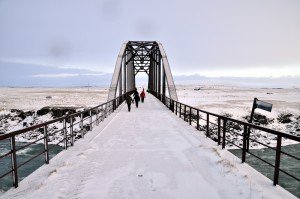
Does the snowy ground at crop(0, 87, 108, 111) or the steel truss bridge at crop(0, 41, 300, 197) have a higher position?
the steel truss bridge at crop(0, 41, 300, 197)

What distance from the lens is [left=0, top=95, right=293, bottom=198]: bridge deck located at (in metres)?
4.55

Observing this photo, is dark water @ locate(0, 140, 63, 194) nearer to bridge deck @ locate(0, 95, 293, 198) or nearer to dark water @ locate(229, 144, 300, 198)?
bridge deck @ locate(0, 95, 293, 198)

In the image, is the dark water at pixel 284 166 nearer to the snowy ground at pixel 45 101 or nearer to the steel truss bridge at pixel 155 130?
the steel truss bridge at pixel 155 130

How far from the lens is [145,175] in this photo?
17.9 ft

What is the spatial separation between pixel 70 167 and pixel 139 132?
16.6 feet

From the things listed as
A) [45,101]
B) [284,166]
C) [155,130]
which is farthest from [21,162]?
[45,101]

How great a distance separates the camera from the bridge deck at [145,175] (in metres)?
4.55

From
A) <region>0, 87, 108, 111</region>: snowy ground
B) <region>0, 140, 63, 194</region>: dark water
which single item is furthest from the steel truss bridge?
<region>0, 87, 108, 111</region>: snowy ground

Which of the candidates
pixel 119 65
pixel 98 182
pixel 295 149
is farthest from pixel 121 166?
pixel 119 65

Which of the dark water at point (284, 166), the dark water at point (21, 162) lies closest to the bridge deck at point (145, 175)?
the dark water at point (284, 166)

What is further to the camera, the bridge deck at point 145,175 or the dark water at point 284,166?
the dark water at point 284,166

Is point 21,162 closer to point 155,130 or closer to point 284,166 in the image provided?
point 155,130

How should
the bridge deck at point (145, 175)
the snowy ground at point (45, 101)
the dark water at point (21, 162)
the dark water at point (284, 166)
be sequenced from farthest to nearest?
the snowy ground at point (45, 101) → the dark water at point (21, 162) → the dark water at point (284, 166) → the bridge deck at point (145, 175)

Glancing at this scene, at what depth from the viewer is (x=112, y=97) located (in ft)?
67.9
